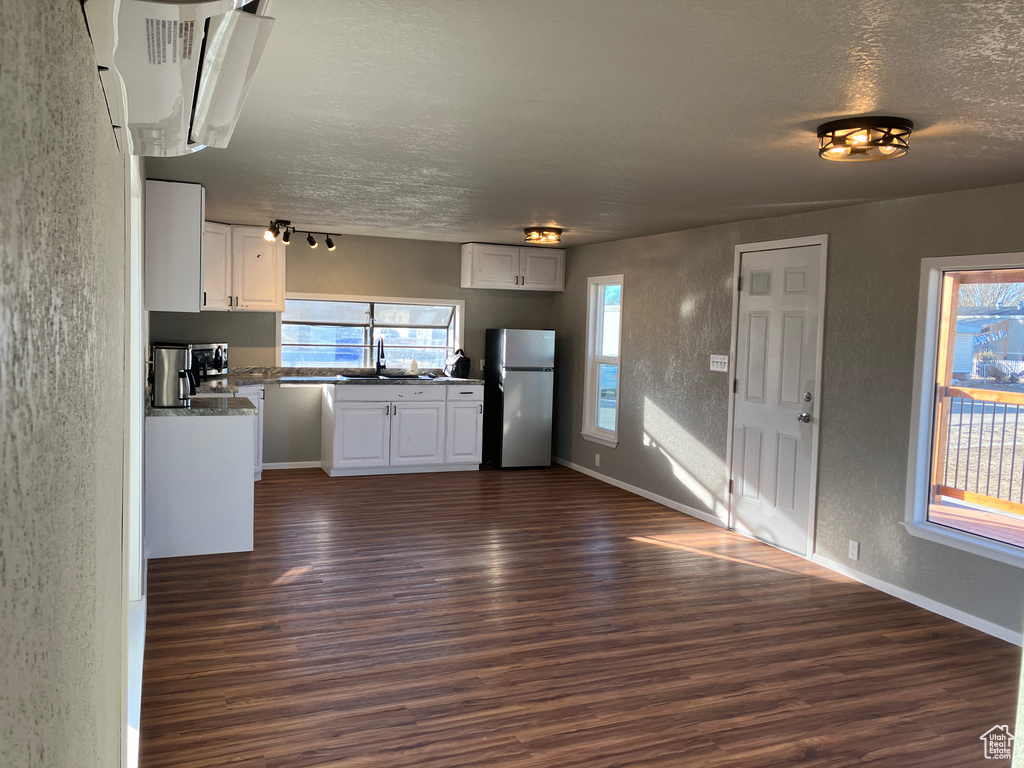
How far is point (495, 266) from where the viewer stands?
7.76 metres

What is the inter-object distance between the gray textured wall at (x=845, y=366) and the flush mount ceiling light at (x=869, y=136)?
1404mm

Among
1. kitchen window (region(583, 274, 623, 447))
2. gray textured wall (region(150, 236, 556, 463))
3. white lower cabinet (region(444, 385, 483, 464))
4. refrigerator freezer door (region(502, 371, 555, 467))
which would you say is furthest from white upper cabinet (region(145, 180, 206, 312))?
kitchen window (region(583, 274, 623, 447))

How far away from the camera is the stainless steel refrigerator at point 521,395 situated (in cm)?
765

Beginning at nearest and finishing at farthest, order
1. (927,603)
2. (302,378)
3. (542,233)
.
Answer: (927,603) < (542,233) < (302,378)

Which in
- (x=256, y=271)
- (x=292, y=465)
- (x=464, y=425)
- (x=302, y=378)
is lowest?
(x=292, y=465)

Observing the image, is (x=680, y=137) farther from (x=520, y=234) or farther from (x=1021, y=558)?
(x=520, y=234)

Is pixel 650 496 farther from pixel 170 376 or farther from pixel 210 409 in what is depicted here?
pixel 170 376

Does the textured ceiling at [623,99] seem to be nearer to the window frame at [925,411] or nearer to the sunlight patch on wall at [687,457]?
the window frame at [925,411]

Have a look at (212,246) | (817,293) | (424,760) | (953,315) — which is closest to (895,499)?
(953,315)

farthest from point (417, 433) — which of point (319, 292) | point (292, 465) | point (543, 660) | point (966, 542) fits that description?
point (966, 542)

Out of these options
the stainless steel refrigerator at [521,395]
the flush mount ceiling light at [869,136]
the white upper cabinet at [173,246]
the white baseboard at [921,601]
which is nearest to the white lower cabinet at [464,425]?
the stainless steel refrigerator at [521,395]

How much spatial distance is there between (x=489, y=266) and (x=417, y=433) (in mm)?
1830

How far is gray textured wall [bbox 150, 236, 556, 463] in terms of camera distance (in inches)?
276

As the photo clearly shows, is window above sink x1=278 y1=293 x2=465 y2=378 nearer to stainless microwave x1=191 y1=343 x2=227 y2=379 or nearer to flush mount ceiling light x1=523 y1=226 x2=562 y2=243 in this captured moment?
stainless microwave x1=191 y1=343 x2=227 y2=379
